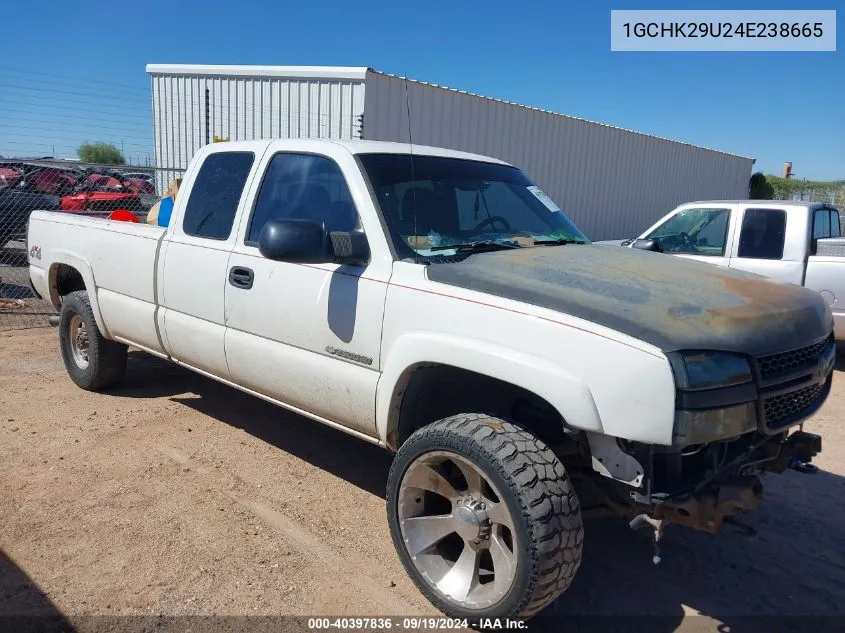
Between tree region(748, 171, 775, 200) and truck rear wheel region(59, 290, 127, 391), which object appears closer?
truck rear wheel region(59, 290, 127, 391)

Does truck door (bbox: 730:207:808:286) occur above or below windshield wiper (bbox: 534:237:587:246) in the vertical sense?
below

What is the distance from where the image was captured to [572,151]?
623 inches

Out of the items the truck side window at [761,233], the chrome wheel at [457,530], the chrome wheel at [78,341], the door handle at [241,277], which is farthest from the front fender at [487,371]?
the truck side window at [761,233]

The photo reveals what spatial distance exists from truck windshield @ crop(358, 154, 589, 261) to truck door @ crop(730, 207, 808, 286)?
A: 4.20 m

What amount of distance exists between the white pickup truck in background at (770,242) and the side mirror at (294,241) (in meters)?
4.58

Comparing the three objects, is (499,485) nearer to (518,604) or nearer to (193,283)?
(518,604)

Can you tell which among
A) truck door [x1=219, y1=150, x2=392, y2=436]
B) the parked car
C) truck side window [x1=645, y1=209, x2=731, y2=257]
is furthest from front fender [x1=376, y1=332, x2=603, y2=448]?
the parked car

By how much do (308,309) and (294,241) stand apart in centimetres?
46

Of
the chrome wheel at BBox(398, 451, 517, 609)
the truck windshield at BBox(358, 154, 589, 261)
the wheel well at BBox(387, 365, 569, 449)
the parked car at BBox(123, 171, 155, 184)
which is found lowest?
the chrome wheel at BBox(398, 451, 517, 609)

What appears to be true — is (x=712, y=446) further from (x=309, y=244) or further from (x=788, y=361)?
(x=309, y=244)

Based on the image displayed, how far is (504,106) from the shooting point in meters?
13.3

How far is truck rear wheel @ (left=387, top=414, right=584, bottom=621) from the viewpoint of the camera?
2650mm

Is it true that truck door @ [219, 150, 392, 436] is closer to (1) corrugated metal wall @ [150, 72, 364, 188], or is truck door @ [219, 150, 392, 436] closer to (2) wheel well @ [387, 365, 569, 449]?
(2) wheel well @ [387, 365, 569, 449]

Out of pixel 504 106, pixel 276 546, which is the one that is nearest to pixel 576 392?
pixel 276 546
